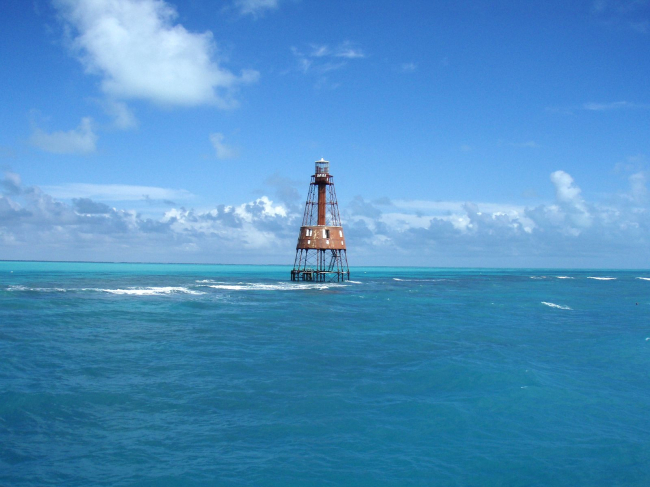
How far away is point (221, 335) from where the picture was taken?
21.9m

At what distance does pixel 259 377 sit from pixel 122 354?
6.28 metres

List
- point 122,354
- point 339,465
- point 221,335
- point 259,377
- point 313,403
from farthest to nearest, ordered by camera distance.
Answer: point 221,335 → point 122,354 → point 259,377 → point 313,403 → point 339,465

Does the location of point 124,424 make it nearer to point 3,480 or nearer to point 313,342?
point 3,480

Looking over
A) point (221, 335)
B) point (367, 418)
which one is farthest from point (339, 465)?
point (221, 335)

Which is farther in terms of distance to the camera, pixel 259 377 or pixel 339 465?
pixel 259 377

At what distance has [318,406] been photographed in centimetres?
1184

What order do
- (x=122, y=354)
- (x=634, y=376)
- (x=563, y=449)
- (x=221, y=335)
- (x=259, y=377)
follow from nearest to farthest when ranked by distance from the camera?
(x=563, y=449) → (x=259, y=377) → (x=634, y=376) → (x=122, y=354) → (x=221, y=335)

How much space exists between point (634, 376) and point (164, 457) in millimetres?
15113

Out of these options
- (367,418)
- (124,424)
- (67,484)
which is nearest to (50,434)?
(124,424)

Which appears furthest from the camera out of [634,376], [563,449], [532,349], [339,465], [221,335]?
[221,335]

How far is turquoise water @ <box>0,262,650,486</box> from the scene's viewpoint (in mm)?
8703

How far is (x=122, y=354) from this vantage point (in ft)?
57.0

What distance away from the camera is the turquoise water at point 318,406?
28.6 feet

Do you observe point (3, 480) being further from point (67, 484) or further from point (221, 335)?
point (221, 335)
